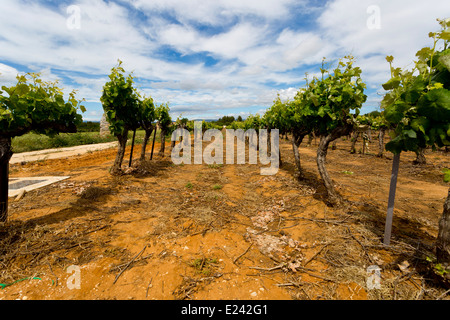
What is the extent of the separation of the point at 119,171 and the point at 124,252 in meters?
5.56

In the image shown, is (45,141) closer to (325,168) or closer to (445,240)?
(325,168)

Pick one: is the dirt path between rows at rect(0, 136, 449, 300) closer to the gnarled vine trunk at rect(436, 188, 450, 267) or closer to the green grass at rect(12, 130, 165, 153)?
the gnarled vine trunk at rect(436, 188, 450, 267)

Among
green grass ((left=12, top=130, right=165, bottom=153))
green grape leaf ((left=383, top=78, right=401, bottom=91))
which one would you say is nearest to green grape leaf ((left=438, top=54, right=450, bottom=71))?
green grape leaf ((left=383, top=78, right=401, bottom=91))

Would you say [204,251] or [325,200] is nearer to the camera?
[204,251]

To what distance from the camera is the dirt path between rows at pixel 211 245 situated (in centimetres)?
289

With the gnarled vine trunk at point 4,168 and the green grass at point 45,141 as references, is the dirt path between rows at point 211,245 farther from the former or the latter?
the green grass at point 45,141

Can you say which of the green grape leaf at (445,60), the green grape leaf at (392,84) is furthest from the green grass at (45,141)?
the green grape leaf at (445,60)

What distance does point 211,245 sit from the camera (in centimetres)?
405

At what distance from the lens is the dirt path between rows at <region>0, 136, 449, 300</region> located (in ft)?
9.49

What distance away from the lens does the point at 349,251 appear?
3.66 metres
